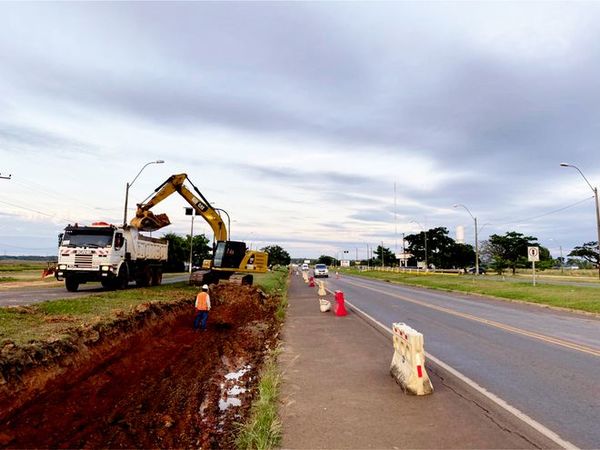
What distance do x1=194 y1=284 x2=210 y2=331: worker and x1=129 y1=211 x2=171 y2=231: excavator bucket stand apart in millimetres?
11476

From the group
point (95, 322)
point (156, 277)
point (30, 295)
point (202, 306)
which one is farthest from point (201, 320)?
point (156, 277)

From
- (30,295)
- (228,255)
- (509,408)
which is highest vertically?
(228,255)

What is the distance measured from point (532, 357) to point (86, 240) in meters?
19.7

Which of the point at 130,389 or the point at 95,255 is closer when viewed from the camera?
the point at 130,389

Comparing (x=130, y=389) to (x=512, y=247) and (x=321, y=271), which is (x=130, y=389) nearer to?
(x=321, y=271)

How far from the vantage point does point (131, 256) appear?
2506 centimetres

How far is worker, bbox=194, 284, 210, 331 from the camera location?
48.3 ft

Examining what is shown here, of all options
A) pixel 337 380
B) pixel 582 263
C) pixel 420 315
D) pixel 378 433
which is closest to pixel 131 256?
pixel 420 315

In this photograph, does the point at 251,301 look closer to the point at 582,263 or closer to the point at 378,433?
the point at 378,433

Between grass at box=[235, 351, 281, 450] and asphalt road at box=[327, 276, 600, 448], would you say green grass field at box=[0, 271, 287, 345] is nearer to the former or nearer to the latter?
grass at box=[235, 351, 281, 450]

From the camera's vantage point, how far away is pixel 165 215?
28.0m

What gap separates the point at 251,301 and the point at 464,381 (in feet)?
59.7

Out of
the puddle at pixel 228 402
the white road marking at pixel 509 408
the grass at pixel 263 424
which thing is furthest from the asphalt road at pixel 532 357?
the puddle at pixel 228 402

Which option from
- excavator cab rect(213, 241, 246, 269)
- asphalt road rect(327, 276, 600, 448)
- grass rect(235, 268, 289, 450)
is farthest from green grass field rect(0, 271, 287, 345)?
excavator cab rect(213, 241, 246, 269)
